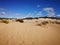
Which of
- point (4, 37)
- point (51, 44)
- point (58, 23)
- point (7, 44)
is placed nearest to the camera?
point (7, 44)

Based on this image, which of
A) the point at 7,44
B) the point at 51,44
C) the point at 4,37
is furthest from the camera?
the point at 4,37

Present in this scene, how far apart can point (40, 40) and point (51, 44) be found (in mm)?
294

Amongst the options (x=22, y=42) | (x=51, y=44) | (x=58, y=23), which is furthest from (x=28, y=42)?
(x=58, y=23)

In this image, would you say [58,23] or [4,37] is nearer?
[4,37]

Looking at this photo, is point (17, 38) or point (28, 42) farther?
point (17, 38)

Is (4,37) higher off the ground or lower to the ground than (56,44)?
higher

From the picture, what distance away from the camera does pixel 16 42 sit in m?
2.42

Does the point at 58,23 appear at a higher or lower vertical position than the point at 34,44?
higher

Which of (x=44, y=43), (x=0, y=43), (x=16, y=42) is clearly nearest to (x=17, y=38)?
(x=16, y=42)

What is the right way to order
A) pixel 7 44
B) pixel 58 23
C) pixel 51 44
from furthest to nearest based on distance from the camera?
pixel 58 23 → pixel 51 44 → pixel 7 44

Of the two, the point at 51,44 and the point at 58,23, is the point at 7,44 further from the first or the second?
the point at 58,23

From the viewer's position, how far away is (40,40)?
8.63 feet

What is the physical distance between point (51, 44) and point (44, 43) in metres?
0.17

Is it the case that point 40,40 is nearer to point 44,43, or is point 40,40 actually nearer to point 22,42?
point 44,43
